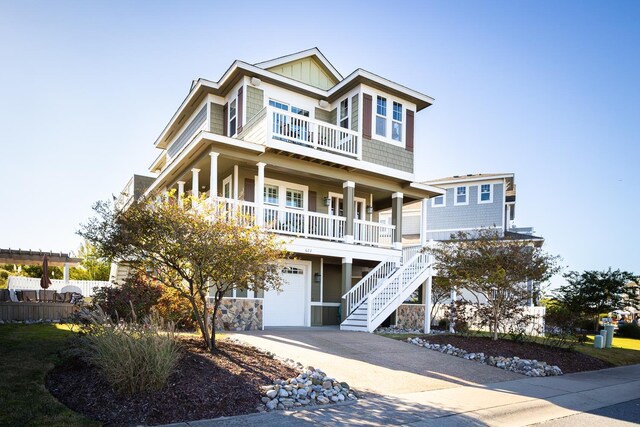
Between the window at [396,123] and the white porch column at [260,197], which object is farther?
the window at [396,123]

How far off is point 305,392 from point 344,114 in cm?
1327

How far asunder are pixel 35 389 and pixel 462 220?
28806 mm

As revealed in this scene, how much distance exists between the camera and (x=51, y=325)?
13.7 m

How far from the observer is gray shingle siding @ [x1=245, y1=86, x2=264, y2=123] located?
16.5 meters

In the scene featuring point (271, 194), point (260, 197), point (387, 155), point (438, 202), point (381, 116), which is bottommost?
point (260, 197)

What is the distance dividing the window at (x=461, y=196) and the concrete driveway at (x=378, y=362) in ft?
67.6

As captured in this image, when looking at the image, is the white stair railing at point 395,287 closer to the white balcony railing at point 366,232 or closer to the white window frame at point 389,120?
the white balcony railing at point 366,232

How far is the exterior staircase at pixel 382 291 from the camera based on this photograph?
49.7 ft

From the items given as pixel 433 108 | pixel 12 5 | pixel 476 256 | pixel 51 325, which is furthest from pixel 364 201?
pixel 12 5

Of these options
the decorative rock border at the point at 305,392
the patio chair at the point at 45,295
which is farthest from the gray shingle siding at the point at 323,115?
the decorative rock border at the point at 305,392

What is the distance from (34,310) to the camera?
589 inches

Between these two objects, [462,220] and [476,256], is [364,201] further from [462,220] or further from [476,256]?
[462,220]

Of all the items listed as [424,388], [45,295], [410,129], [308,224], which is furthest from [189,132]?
[424,388]

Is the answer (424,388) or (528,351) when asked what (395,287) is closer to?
(528,351)
